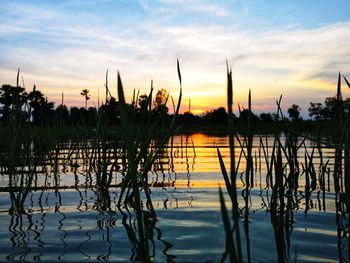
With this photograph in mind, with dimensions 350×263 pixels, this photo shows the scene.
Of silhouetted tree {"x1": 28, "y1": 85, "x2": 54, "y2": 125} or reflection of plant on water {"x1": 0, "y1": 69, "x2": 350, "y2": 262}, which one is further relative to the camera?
silhouetted tree {"x1": 28, "y1": 85, "x2": 54, "y2": 125}

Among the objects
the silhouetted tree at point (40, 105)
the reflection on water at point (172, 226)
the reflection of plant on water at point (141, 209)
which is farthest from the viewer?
the silhouetted tree at point (40, 105)

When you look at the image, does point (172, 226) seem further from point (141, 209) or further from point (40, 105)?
point (40, 105)

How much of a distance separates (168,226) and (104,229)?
51 centimetres

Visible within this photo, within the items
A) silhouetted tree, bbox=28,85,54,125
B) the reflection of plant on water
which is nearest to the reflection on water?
the reflection of plant on water

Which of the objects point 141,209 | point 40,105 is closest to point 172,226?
point 141,209

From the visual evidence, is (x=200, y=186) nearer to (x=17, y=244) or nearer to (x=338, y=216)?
(x=338, y=216)

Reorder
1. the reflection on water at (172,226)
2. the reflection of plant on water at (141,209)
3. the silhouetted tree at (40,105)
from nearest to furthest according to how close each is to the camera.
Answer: the reflection of plant on water at (141,209) → the reflection on water at (172,226) → the silhouetted tree at (40,105)

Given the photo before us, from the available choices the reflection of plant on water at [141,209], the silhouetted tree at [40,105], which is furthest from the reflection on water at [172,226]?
the silhouetted tree at [40,105]

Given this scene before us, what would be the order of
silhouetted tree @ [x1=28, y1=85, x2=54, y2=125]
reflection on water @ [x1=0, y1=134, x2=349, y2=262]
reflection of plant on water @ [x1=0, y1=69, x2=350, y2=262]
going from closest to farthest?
reflection of plant on water @ [x1=0, y1=69, x2=350, y2=262] → reflection on water @ [x1=0, y1=134, x2=349, y2=262] → silhouetted tree @ [x1=28, y1=85, x2=54, y2=125]

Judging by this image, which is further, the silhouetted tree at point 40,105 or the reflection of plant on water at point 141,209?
the silhouetted tree at point 40,105

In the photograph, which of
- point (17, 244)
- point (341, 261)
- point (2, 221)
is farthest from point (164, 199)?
point (341, 261)

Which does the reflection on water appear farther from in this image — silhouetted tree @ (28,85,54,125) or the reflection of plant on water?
silhouetted tree @ (28,85,54,125)

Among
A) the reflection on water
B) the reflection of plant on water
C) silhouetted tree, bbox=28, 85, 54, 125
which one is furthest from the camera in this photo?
silhouetted tree, bbox=28, 85, 54, 125

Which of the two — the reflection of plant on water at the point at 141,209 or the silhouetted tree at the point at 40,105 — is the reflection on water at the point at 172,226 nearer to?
the reflection of plant on water at the point at 141,209
